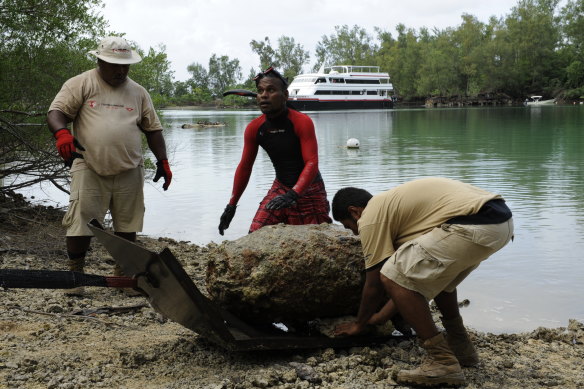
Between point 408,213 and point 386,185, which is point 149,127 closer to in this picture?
point 408,213

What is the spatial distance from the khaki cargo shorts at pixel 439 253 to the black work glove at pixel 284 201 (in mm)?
1392

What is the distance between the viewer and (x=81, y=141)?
18.2ft

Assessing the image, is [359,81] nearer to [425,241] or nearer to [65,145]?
[65,145]

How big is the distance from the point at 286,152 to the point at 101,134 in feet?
4.83

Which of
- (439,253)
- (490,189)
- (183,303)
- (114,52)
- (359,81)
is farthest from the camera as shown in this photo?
(359,81)

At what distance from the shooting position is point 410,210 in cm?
403

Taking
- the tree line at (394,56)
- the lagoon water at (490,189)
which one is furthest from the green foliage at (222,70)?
the lagoon water at (490,189)

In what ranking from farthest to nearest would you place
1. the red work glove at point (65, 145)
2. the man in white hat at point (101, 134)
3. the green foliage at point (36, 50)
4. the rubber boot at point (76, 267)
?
the green foliage at point (36, 50), the rubber boot at point (76, 267), the man in white hat at point (101, 134), the red work glove at point (65, 145)

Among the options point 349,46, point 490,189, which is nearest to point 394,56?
point 349,46

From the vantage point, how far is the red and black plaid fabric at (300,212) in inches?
216

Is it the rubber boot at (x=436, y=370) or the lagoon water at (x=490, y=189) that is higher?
the rubber boot at (x=436, y=370)

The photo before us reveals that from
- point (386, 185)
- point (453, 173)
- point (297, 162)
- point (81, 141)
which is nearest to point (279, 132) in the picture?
point (297, 162)

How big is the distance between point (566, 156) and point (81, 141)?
19.5 meters

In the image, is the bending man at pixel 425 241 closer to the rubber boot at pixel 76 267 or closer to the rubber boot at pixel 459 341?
the rubber boot at pixel 459 341
